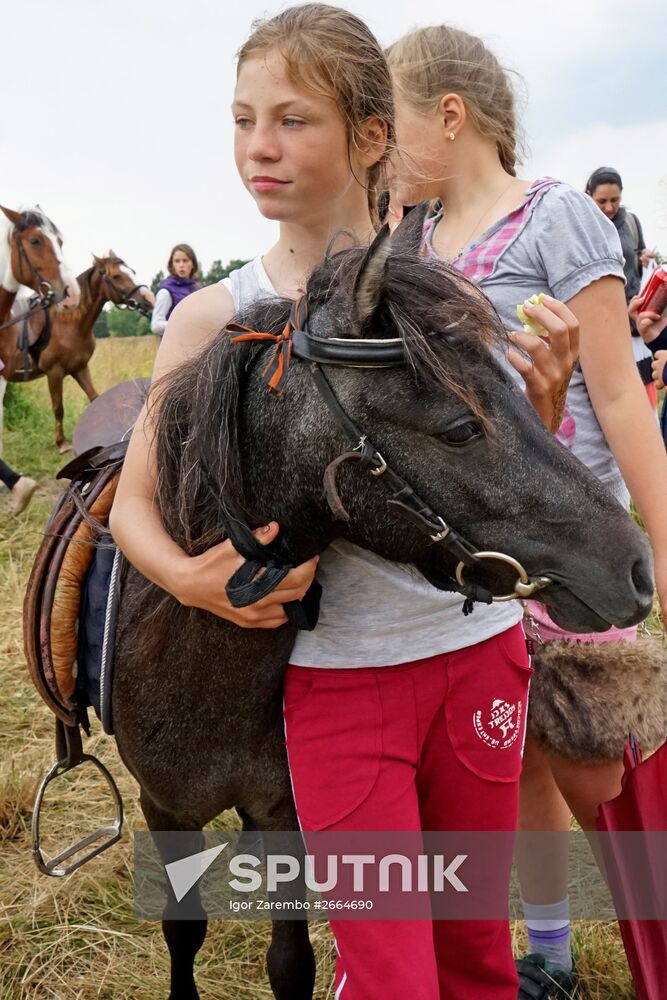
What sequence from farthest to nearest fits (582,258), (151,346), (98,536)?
(151,346) → (98,536) → (582,258)

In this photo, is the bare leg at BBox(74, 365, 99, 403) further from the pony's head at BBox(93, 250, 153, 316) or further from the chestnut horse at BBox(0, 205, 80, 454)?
the chestnut horse at BBox(0, 205, 80, 454)

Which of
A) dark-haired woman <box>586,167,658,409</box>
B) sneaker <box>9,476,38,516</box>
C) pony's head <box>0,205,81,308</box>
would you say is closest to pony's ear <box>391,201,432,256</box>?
dark-haired woman <box>586,167,658,409</box>

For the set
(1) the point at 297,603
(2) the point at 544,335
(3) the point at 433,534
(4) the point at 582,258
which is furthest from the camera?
(4) the point at 582,258

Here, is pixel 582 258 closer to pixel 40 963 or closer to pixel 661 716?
pixel 661 716

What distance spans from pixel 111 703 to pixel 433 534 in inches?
35.0

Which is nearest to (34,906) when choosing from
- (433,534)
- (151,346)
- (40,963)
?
(40,963)

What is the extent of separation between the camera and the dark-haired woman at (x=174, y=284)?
9.07 metres

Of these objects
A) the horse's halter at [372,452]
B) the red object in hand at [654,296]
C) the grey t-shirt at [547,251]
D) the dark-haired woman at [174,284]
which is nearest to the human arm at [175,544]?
the horse's halter at [372,452]

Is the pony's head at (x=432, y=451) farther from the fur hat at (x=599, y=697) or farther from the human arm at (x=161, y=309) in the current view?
the human arm at (x=161, y=309)

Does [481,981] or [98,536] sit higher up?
[98,536]

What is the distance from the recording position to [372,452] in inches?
46.1

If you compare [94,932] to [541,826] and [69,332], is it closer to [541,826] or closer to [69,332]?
Answer: [541,826]

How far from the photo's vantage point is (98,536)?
184 cm

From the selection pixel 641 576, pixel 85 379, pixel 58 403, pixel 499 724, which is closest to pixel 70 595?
pixel 499 724
